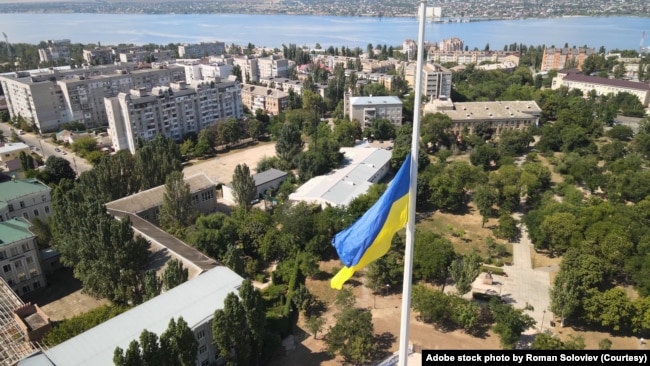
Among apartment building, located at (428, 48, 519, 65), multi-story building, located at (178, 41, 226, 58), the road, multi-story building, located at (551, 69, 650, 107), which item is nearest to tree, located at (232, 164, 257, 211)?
the road

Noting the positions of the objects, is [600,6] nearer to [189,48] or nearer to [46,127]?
[189,48]

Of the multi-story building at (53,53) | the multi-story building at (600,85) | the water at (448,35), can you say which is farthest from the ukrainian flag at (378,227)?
the water at (448,35)

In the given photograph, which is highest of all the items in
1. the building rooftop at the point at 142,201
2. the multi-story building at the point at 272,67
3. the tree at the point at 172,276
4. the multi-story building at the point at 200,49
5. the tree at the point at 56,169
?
the multi-story building at the point at 200,49

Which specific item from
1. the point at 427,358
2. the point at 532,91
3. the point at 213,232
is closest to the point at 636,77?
the point at 532,91

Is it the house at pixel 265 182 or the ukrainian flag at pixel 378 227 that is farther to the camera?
the house at pixel 265 182

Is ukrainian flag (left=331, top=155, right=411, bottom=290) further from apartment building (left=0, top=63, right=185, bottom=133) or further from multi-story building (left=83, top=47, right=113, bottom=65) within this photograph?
multi-story building (left=83, top=47, right=113, bottom=65)

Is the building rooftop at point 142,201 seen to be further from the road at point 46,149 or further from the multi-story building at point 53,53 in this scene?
the multi-story building at point 53,53
